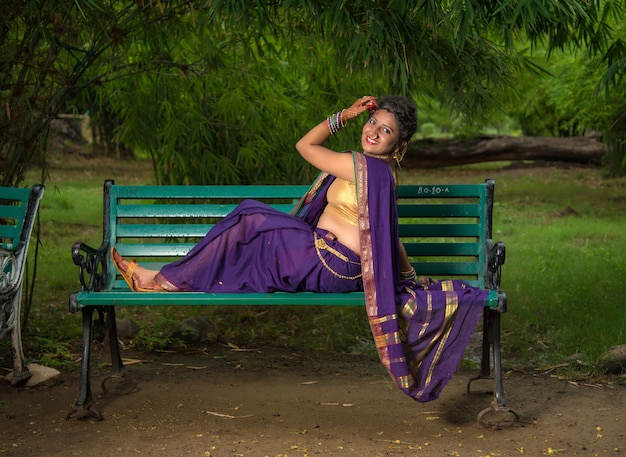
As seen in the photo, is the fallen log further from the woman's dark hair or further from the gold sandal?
the woman's dark hair

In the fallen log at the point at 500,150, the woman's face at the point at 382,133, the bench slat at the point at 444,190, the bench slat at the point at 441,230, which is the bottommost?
the bench slat at the point at 441,230

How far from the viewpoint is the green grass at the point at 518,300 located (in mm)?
6012

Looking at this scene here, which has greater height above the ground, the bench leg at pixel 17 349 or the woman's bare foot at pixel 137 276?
the woman's bare foot at pixel 137 276

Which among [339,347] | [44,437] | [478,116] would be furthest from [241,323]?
[44,437]

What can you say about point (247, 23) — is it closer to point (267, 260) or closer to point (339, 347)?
point (267, 260)

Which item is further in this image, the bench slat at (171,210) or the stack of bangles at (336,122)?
the bench slat at (171,210)

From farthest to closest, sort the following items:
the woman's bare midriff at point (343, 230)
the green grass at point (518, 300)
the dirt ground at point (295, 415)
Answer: the green grass at point (518, 300), the woman's bare midriff at point (343, 230), the dirt ground at point (295, 415)

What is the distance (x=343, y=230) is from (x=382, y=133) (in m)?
0.48

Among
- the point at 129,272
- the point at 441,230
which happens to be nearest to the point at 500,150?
the point at 441,230

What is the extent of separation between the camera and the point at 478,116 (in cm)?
587

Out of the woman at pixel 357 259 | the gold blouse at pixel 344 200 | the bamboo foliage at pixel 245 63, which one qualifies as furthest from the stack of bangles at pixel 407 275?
the bamboo foliage at pixel 245 63

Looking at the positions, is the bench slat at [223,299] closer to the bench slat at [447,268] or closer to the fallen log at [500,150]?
the bench slat at [447,268]

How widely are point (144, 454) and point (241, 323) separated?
8.97 ft

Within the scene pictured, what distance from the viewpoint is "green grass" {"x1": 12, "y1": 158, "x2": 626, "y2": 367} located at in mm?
6012
